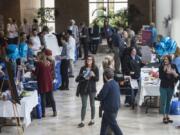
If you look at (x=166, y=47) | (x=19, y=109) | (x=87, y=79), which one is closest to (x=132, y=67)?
(x=166, y=47)

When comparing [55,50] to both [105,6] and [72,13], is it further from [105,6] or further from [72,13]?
[105,6]

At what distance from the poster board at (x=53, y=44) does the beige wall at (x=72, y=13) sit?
17.1 meters

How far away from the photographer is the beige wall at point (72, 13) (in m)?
35.4

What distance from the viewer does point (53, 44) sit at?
1770cm

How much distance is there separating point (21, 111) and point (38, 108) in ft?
5.60

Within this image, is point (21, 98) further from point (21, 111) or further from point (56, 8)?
point (56, 8)

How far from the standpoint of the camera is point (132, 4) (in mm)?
34594

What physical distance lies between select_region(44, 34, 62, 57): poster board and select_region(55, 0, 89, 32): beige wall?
1706 cm

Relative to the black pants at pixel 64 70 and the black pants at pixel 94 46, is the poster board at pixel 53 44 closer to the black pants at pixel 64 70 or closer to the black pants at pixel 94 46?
the black pants at pixel 64 70

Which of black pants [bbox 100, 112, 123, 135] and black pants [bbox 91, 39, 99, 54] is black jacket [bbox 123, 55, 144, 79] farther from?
black pants [bbox 91, 39, 99, 54]

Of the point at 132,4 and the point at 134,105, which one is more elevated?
the point at 132,4

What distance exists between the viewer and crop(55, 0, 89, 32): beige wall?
116 ft

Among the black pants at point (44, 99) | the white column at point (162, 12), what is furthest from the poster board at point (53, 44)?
the white column at point (162, 12)

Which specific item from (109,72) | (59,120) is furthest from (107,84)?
(59,120)
